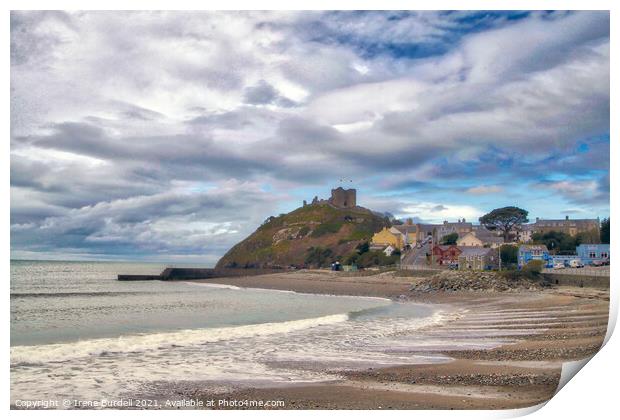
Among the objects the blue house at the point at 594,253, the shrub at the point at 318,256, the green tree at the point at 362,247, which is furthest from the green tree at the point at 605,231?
the shrub at the point at 318,256

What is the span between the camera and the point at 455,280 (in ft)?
81.3

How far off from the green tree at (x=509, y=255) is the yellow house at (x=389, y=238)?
6925 mm

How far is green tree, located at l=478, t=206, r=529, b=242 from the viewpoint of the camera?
39.7 feet

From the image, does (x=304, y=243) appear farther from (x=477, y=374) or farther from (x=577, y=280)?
(x=477, y=374)

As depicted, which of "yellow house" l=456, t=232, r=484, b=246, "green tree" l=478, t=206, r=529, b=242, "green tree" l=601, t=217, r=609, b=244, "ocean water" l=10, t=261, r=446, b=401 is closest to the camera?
"ocean water" l=10, t=261, r=446, b=401

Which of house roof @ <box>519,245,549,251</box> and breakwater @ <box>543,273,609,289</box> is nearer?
breakwater @ <box>543,273,609,289</box>

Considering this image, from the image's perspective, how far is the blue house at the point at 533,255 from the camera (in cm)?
1760

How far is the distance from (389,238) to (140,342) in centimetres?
2323

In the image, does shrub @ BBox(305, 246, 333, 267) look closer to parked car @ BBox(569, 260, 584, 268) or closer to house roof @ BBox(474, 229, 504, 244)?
house roof @ BBox(474, 229, 504, 244)

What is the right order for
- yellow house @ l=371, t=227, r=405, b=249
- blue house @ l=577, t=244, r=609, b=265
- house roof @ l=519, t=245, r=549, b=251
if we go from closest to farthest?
blue house @ l=577, t=244, r=609, b=265, house roof @ l=519, t=245, r=549, b=251, yellow house @ l=371, t=227, r=405, b=249

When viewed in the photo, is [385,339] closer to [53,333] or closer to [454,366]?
[454,366]

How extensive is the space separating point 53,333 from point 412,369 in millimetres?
7583

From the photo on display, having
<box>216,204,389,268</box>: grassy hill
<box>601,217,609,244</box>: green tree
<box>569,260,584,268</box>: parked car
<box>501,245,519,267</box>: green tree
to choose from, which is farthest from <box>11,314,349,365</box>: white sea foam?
<box>216,204,389,268</box>: grassy hill

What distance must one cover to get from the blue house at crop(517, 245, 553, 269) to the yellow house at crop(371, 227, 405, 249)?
27.7 ft
